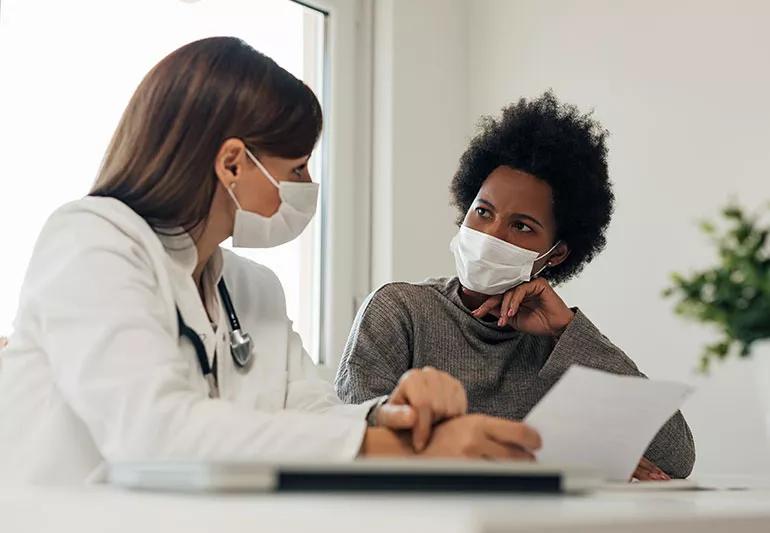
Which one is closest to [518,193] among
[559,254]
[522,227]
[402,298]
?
[522,227]

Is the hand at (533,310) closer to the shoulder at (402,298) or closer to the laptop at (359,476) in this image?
the shoulder at (402,298)

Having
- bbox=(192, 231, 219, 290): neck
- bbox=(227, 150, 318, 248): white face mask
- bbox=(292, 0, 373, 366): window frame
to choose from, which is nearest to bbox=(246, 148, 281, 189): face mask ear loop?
bbox=(227, 150, 318, 248): white face mask

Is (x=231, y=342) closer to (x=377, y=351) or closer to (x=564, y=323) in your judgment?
(x=377, y=351)

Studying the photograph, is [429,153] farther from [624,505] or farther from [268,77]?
[624,505]

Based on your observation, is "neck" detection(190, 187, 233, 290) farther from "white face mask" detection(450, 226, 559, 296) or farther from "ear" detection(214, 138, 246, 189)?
"white face mask" detection(450, 226, 559, 296)

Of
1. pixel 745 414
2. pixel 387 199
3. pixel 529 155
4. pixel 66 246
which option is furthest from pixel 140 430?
pixel 387 199

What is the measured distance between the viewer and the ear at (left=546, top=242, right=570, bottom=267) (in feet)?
6.24

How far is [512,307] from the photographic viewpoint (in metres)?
1.72

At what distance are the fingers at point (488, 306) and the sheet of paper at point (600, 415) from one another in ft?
2.82

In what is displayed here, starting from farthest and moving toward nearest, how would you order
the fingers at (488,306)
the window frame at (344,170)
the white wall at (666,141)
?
the window frame at (344,170) < the white wall at (666,141) < the fingers at (488,306)

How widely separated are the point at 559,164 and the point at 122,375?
3.69 ft

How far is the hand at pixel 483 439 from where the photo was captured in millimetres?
871

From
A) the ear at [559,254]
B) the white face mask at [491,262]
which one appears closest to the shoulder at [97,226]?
the white face mask at [491,262]

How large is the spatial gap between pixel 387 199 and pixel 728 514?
1909mm
